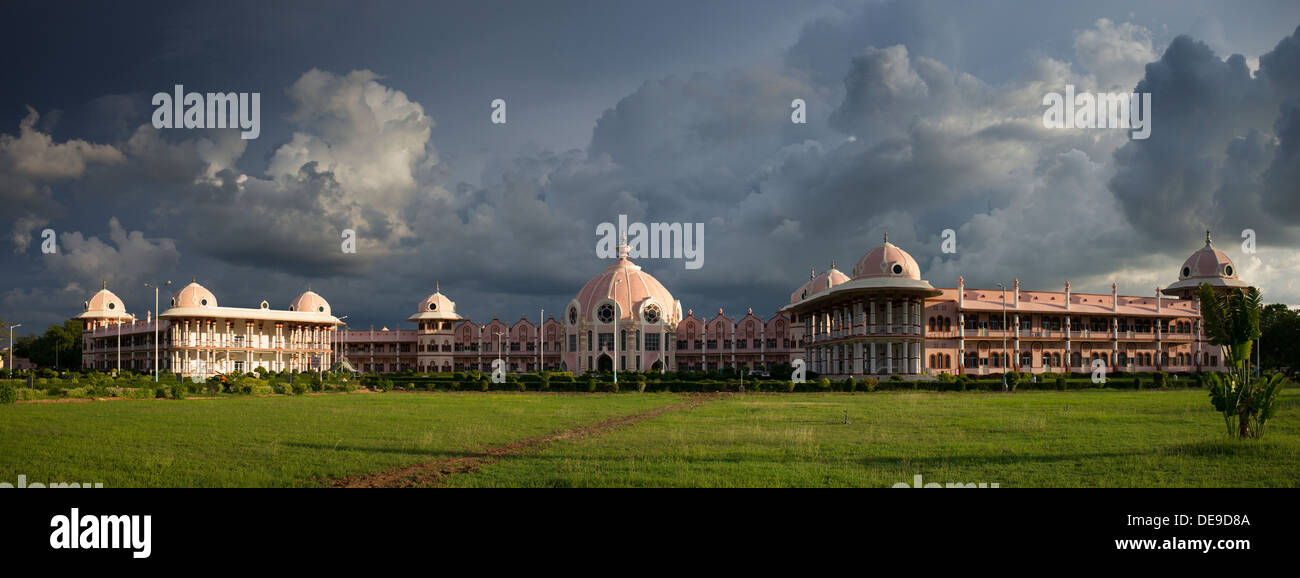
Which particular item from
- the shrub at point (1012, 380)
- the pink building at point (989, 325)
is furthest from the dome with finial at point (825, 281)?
the shrub at point (1012, 380)

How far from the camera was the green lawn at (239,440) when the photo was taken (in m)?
11.7

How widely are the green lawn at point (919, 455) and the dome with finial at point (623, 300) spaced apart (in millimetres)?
54333

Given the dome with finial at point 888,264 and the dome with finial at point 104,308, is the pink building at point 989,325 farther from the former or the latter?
the dome with finial at point 104,308

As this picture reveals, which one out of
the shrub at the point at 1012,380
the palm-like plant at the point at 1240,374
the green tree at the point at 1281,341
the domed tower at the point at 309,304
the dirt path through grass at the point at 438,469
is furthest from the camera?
the domed tower at the point at 309,304

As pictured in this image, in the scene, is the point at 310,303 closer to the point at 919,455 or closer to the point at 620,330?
the point at 620,330

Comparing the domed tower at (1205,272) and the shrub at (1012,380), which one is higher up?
the domed tower at (1205,272)

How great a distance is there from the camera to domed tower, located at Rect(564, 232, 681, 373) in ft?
246

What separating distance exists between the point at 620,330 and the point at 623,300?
3.48 meters

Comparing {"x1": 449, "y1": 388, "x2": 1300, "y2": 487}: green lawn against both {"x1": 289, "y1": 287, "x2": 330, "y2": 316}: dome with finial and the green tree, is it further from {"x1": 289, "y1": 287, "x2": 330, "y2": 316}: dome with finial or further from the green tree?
{"x1": 289, "y1": 287, "x2": 330, "y2": 316}: dome with finial

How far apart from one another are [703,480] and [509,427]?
10107mm

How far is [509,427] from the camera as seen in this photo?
19.5 metres
